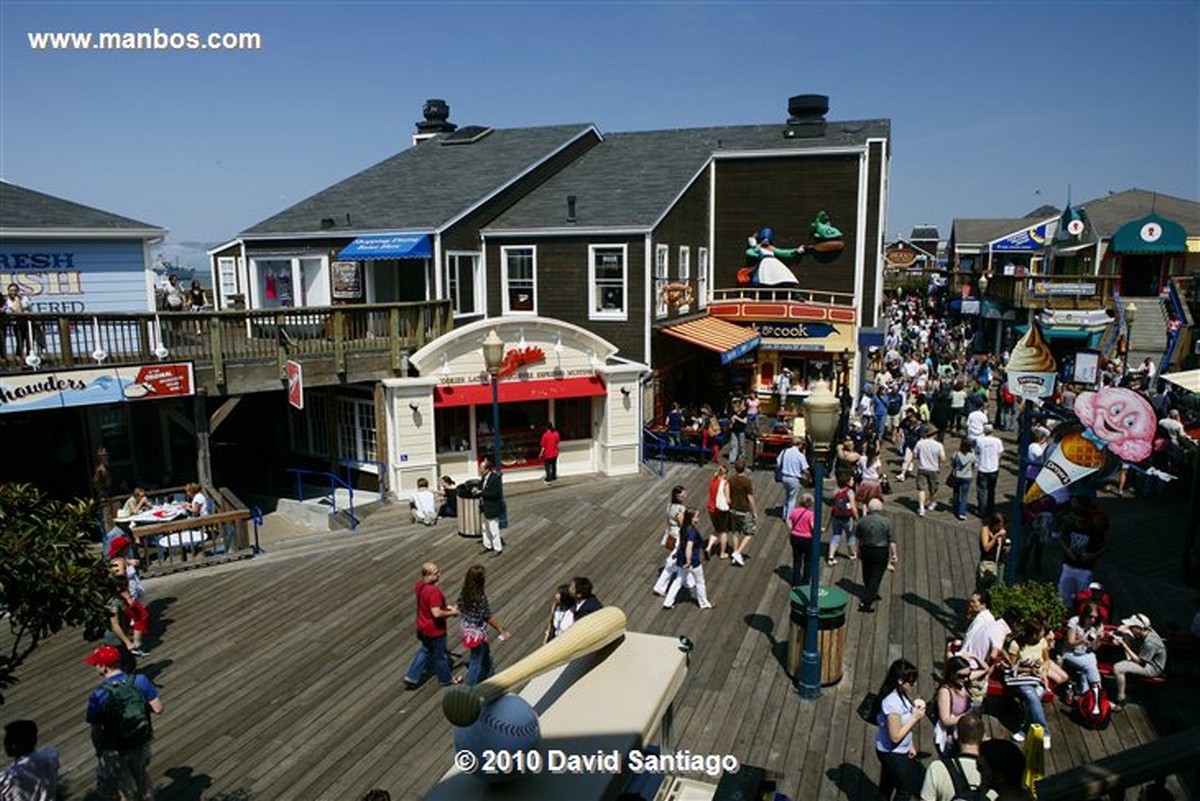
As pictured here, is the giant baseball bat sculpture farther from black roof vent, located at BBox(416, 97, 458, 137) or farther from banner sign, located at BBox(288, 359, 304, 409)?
black roof vent, located at BBox(416, 97, 458, 137)

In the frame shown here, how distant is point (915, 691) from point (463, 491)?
8135 mm

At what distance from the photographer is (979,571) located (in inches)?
414

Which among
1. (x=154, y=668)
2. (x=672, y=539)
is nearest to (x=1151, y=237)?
(x=672, y=539)

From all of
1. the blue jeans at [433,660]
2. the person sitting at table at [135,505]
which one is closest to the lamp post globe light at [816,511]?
the blue jeans at [433,660]

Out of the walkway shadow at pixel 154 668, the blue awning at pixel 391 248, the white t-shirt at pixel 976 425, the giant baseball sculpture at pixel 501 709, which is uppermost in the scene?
→ the blue awning at pixel 391 248

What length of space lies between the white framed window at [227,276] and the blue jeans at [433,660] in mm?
18394

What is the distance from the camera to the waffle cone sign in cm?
1020

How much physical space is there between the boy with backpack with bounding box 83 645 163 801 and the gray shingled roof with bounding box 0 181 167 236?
1213cm

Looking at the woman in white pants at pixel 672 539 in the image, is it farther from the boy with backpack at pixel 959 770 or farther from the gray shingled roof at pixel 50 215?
the gray shingled roof at pixel 50 215

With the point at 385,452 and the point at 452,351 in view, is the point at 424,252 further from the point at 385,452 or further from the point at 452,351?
the point at 385,452

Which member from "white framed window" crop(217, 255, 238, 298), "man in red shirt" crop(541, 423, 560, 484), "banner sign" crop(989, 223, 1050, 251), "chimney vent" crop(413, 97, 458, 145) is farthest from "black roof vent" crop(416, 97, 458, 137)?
"banner sign" crop(989, 223, 1050, 251)

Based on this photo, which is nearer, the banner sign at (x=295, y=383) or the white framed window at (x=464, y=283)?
the banner sign at (x=295, y=383)

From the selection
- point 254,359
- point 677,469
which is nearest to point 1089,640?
point 677,469

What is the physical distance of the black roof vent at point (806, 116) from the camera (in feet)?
88.5
